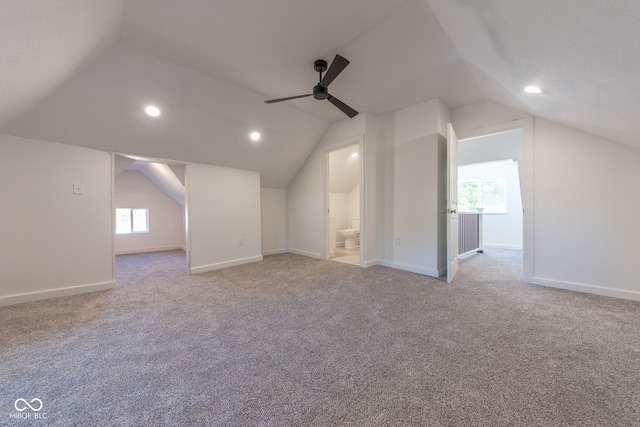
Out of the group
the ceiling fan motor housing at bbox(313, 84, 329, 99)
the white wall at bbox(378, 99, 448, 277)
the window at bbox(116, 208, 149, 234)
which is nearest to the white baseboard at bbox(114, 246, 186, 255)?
the window at bbox(116, 208, 149, 234)

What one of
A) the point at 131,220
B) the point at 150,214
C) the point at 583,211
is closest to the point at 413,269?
the point at 583,211

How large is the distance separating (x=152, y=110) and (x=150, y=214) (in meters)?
4.07

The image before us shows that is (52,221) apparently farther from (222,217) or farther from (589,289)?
(589,289)

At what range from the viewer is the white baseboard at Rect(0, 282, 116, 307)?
244cm

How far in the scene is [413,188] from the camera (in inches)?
141

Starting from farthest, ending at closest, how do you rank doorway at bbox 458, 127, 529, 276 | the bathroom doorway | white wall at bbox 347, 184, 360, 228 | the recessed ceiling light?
white wall at bbox 347, 184, 360, 228
the bathroom doorway
doorway at bbox 458, 127, 529, 276
the recessed ceiling light

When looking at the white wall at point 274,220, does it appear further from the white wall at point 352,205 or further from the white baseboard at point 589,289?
the white baseboard at point 589,289

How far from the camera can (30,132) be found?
2.50 meters

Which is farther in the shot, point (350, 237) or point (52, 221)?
point (350, 237)

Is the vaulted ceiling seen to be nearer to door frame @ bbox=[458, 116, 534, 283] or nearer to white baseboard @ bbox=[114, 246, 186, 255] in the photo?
door frame @ bbox=[458, 116, 534, 283]

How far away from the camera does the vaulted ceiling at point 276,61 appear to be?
4.49 ft

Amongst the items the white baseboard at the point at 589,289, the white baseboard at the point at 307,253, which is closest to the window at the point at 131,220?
the white baseboard at the point at 307,253

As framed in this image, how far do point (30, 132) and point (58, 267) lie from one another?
149cm

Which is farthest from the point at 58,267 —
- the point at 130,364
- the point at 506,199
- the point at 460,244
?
the point at 506,199
